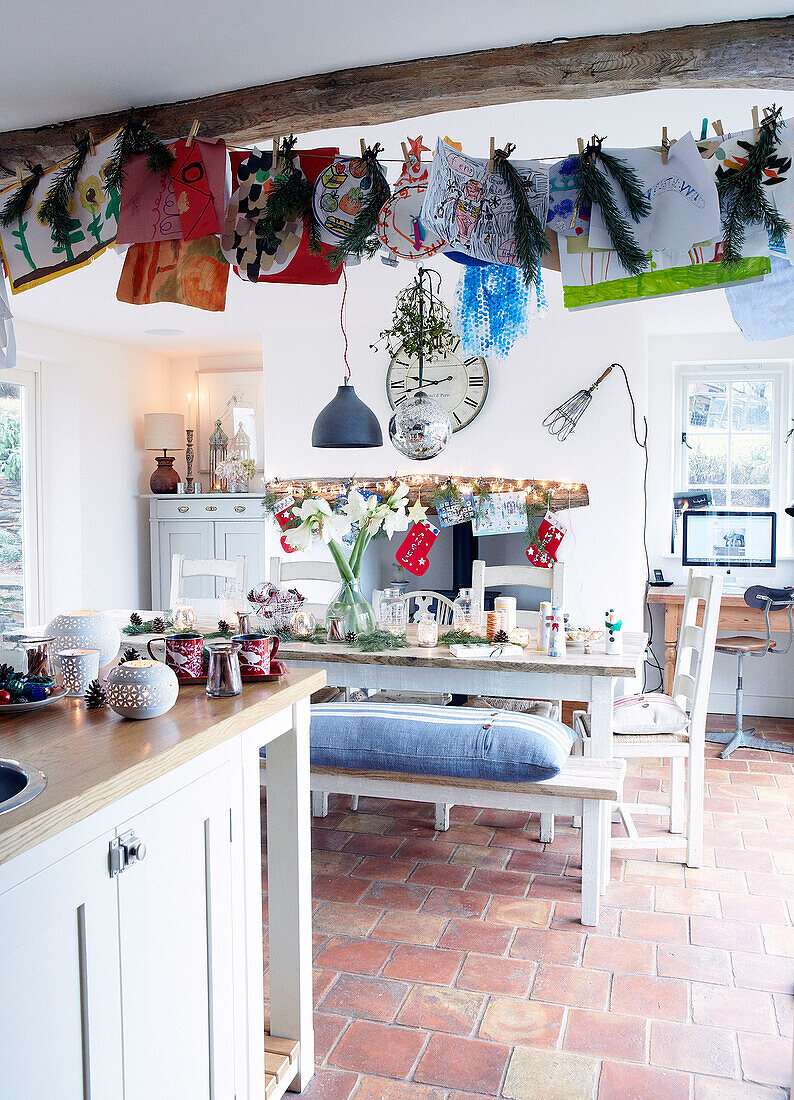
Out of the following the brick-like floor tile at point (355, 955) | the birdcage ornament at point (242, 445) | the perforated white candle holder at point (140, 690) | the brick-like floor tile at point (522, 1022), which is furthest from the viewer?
the birdcage ornament at point (242, 445)

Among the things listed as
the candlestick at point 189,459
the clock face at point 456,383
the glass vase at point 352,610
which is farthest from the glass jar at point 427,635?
the candlestick at point 189,459

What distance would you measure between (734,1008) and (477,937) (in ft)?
2.43

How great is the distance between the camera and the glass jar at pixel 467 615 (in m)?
3.53

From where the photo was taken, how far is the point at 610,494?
5.06 meters

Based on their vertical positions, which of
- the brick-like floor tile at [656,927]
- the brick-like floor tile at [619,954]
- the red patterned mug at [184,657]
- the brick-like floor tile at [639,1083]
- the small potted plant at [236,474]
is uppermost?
the small potted plant at [236,474]

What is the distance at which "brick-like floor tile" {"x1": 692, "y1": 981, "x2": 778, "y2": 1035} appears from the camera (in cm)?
222

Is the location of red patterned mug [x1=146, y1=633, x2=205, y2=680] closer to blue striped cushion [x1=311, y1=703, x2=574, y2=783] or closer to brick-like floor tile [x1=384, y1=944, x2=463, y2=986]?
blue striped cushion [x1=311, y1=703, x2=574, y2=783]

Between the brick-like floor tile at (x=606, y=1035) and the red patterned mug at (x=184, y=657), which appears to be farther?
the brick-like floor tile at (x=606, y=1035)

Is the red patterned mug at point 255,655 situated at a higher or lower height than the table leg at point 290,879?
higher

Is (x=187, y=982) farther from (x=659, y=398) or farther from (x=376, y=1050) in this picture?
(x=659, y=398)

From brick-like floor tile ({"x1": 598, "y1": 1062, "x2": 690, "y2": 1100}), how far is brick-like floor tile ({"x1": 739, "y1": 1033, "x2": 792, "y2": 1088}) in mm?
166

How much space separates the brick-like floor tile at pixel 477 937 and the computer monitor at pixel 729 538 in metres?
3.52

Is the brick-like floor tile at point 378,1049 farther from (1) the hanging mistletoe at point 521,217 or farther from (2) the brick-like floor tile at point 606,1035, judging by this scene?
(1) the hanging mistletoe at point 521,217

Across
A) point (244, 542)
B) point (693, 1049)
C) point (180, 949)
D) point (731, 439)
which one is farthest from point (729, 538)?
point (180, 949)
